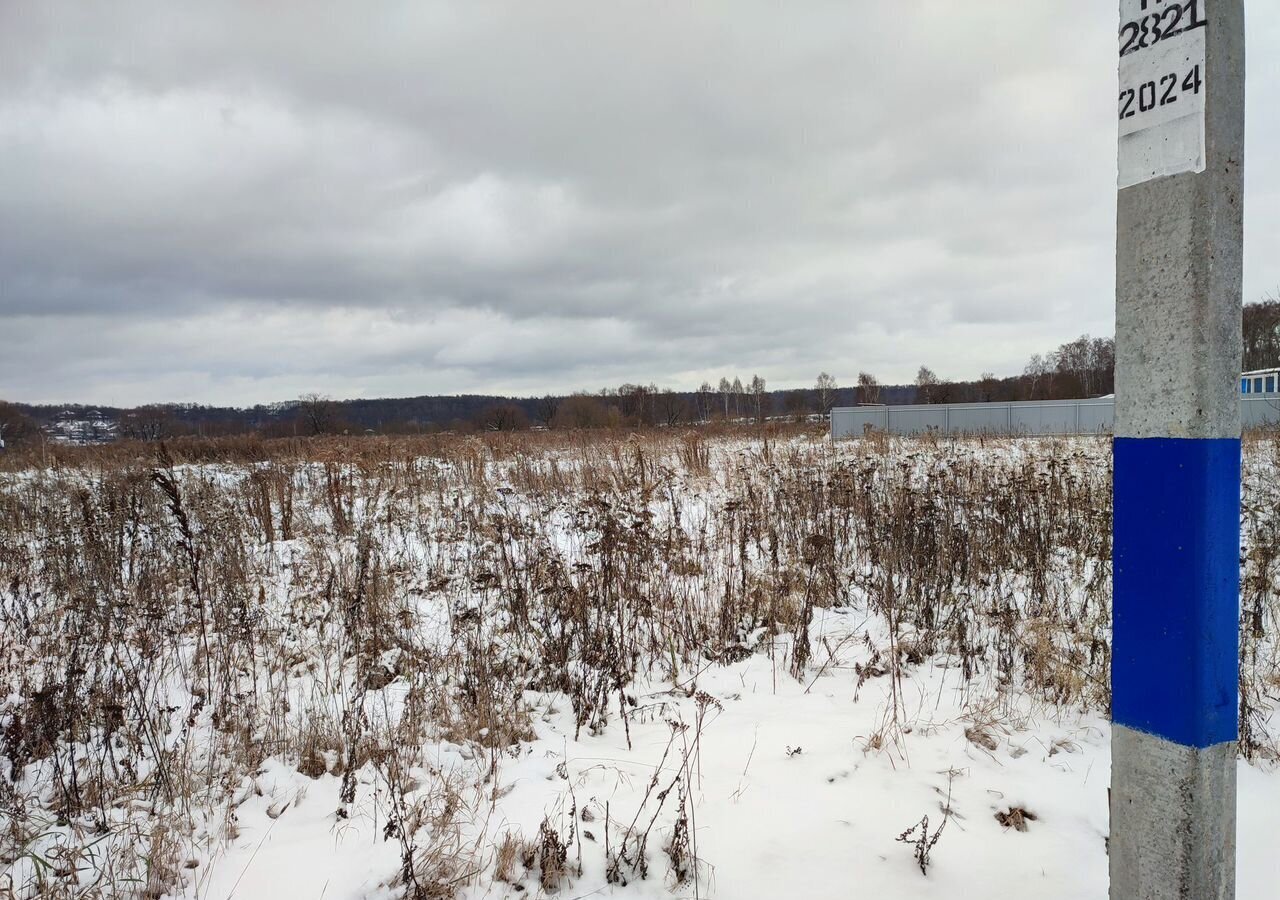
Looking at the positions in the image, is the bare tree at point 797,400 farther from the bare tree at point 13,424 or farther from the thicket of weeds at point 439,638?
the thicket of weeds at point 439,638

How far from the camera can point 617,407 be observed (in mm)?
61344

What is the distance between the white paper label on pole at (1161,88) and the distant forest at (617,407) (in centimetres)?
2550

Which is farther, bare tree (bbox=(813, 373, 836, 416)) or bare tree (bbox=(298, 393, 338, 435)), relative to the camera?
bare tree (bbox=(813, 373, 836, 416))

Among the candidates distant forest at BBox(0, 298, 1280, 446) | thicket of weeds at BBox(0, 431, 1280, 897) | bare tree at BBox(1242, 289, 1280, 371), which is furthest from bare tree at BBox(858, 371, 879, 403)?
thicket of weeds at BBox(0, 431, 1280, 897)

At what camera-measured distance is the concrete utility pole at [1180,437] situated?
155 cm

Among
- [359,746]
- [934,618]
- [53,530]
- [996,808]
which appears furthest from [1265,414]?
[53,530]

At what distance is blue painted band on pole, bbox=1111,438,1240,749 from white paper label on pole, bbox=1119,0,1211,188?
0.71m

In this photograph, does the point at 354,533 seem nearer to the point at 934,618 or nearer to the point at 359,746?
the point at 359,746

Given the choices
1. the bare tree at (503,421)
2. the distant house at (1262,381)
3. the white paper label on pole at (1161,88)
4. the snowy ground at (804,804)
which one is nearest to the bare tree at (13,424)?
the bare tree at (503,421)

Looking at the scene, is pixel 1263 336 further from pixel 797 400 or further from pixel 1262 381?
pixel 797 400

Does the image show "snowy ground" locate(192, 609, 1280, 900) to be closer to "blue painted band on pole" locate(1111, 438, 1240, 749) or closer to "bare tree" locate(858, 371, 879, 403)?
"blue painted band on pole" locate(1111, 438, 1240, 749)

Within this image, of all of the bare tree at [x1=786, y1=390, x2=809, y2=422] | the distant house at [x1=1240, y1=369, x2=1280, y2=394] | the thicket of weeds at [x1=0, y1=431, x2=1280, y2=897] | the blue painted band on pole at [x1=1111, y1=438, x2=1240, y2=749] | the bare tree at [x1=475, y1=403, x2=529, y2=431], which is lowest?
the thicket of weeds at [x1=0, y1=431, x2=1280, y2=897]

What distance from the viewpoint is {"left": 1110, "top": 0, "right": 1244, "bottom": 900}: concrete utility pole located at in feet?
5.08

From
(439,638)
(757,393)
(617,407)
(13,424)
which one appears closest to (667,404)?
(617,407)
